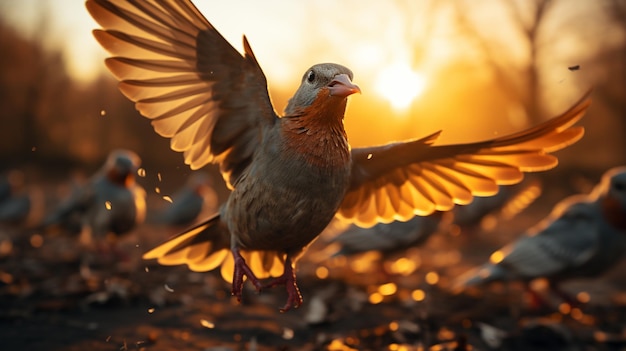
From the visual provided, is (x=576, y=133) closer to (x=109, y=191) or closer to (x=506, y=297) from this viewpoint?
(x=506, y=297)

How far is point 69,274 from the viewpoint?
5410mm

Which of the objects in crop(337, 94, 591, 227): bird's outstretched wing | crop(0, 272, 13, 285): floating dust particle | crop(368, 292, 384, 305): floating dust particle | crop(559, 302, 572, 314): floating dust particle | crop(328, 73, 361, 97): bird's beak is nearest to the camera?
crop(328, 73, 361, 97): bird's beak

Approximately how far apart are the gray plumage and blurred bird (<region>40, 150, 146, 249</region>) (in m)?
3.91

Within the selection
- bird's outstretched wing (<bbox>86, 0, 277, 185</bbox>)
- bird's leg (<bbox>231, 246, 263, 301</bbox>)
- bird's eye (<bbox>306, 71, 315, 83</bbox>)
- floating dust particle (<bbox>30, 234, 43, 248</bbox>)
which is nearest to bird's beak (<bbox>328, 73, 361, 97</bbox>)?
bird's eye (<bbox>306, 71, 315, 83</bbox>)

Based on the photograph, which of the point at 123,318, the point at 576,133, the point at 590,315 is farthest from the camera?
the point at 590,315

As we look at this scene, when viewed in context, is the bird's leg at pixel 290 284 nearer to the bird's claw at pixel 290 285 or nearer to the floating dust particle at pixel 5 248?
the bird's claw at pixel 290 285

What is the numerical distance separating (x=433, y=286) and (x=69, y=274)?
3.64 meters

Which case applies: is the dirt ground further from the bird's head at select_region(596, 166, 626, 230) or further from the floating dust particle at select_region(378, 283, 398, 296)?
the bird's head at select_region(596, 166, 626, 230)

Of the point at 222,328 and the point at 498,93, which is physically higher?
the point at 498,93

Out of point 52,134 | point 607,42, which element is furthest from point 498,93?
point 52,134

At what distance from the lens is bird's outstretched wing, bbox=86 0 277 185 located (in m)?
2.38

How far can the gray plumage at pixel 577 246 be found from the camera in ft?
15.9

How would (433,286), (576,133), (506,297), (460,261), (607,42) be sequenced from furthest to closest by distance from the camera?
(607,42) → (460,261) → (433,286) → (506,297) → (576,133)

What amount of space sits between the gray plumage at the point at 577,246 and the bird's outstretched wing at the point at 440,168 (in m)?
2.27
